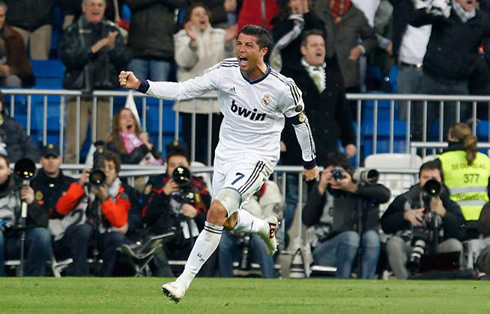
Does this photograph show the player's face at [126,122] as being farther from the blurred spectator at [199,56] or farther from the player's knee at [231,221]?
the player's knee at [231,221]

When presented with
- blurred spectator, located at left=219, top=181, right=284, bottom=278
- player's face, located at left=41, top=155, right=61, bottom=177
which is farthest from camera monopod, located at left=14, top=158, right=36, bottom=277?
blurred spectator, located at left=219, top=181, right=284, bottom=278

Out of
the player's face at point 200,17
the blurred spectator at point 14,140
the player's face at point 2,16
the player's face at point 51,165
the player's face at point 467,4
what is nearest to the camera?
the player's face at point 51,165

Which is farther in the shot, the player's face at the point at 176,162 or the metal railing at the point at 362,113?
the metal railing at the point at 362,113

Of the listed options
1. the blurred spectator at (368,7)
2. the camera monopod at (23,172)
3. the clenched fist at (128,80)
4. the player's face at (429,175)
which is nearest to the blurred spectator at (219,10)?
the blurred spectator at (368,7)

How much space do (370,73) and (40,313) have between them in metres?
10.8

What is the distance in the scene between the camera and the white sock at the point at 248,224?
42.7 ft

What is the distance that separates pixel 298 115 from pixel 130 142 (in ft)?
19.7

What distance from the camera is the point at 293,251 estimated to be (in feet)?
57.8

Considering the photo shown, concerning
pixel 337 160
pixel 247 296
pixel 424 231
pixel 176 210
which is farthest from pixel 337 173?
pixel 247 296

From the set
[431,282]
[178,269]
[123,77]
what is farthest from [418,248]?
[123,77]

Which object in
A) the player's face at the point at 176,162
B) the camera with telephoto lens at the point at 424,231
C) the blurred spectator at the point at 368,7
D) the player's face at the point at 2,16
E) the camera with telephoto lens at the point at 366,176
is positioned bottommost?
the camera with telephoto lens at the point at 424,231

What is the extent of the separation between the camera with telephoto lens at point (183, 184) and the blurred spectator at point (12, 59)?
402 centimetres

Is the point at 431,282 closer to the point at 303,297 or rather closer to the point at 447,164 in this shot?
the point at 447,164

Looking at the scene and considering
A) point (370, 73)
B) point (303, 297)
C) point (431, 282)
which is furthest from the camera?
point (370, 73)
